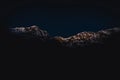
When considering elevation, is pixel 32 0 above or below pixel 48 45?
above

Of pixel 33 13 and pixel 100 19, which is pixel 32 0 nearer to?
pixel 33 13

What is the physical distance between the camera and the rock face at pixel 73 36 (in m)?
2.72

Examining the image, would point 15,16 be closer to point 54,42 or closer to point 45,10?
point 45,10

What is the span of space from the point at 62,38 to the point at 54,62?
11.4 inches

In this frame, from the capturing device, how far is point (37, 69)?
2.82 meters

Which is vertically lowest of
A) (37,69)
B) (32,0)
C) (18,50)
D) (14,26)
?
(37,69)

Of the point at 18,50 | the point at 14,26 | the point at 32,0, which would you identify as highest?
the point at 32,0

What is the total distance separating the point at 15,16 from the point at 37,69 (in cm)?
64

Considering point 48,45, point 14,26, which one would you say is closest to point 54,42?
point 48,45

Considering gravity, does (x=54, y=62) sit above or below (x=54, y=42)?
below

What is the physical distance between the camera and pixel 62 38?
2768 millimetres

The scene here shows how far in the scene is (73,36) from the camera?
2.78 m

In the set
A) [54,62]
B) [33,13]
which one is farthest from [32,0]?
[54,62]

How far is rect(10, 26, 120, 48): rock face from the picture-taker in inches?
107
